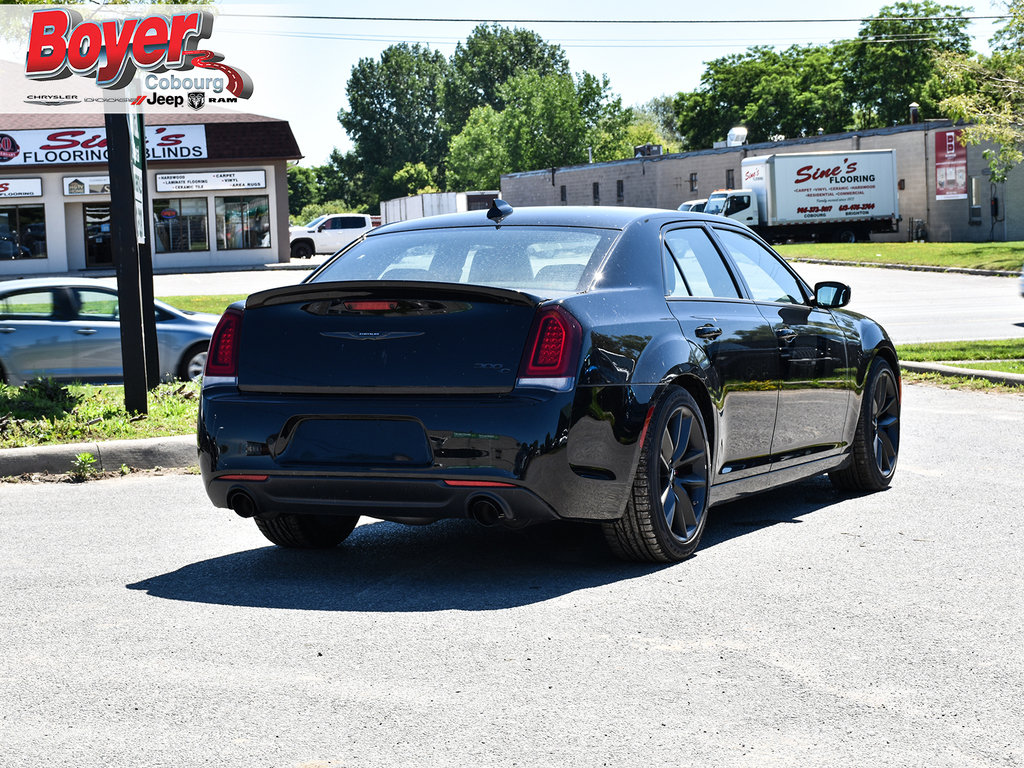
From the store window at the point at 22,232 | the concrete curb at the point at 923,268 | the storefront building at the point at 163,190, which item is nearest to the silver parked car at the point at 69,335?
the concrete curb at the point at 923,268

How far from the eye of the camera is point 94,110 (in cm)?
4762

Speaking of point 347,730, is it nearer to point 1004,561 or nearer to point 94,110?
point 1004,561

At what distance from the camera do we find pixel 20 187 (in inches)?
1794

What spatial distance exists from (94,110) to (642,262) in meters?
45.6

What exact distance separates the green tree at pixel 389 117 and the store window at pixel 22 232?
90.2 meters

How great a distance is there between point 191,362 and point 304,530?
8232 mm

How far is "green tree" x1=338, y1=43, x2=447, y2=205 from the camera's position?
135875 mm

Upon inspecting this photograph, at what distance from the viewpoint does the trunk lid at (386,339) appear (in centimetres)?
516

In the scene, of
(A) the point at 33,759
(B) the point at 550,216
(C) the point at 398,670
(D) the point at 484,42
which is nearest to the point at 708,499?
(B) the point at 550,216

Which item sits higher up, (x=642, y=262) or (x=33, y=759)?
(x=642, y=262)

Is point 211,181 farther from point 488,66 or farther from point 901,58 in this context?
point 488,66

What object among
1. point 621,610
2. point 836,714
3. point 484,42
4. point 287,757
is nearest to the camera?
point 287,757

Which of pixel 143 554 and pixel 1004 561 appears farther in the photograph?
pixel 143 554

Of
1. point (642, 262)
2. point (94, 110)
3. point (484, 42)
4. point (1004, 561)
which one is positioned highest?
point (484, 42)
